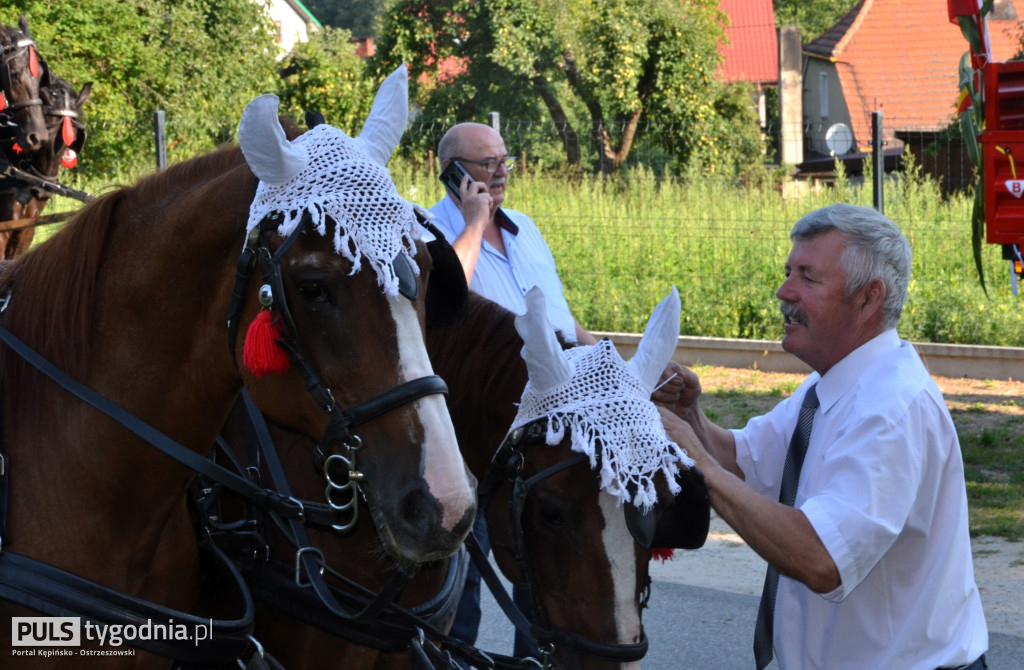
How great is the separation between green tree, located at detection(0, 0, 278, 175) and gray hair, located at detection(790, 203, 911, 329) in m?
9.60

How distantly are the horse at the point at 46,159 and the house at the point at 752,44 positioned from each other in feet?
102

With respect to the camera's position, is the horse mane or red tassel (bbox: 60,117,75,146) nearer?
the horse mane

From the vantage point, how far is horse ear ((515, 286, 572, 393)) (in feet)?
7.86

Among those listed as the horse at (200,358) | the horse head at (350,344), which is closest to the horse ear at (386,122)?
the horse at (200,358)

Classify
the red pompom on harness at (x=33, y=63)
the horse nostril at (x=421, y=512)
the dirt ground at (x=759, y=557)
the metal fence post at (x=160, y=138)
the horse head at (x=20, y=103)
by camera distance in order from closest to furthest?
1. the horse nostril at (x=421, y=512)
2. the dirt ground at (x=759, y=557)
3. the horse head at (x=20, y=103)
4. the red pompom on harness at (x=33, y=63)
5. the metal fence post at (x=160, y=138)

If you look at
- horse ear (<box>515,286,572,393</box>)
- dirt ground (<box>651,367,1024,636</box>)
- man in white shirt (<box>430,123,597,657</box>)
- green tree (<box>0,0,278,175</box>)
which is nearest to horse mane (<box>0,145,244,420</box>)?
horse ear (<box>515,286,572,393</box>)

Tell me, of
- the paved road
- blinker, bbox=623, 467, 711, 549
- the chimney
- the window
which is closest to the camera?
blinker, bbox=623, 467, 711, 549

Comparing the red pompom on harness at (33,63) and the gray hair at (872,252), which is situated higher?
the red pompom on harness at (33,63)

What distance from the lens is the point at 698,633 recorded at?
4750mm

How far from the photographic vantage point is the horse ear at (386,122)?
6.87 ft

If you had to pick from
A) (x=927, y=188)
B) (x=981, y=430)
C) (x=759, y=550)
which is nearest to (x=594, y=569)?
(x=759, y=550)

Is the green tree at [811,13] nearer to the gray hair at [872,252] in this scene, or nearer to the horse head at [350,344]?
the gray hair at [872,252]

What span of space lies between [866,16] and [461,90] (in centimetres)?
1333

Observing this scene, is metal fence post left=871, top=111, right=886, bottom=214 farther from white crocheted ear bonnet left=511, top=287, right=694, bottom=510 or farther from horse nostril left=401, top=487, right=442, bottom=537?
horse nostril left=401, top=487, right=442, bottom=537
